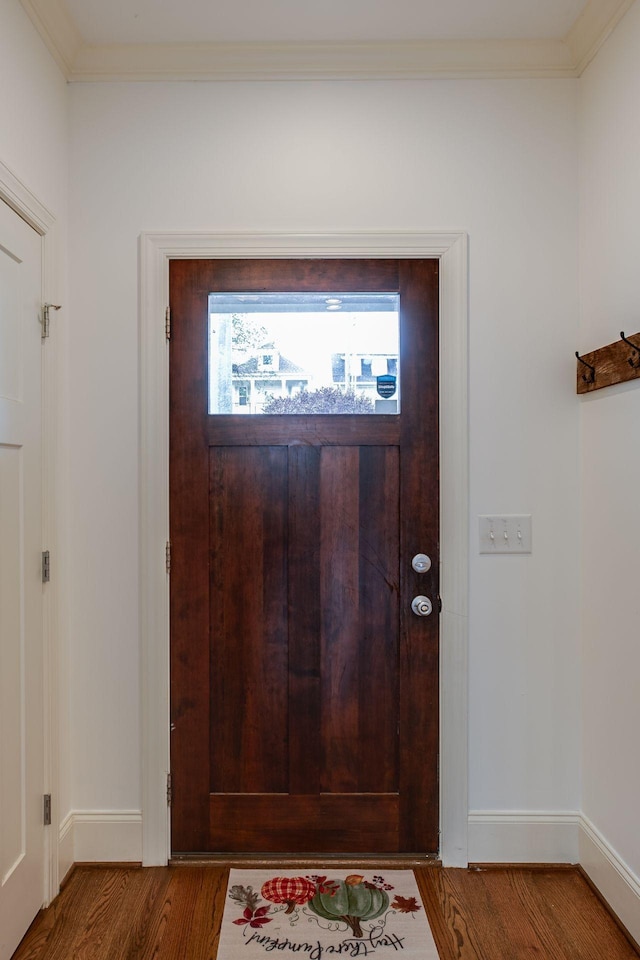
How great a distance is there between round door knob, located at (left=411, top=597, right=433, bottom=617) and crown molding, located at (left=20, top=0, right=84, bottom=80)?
2.13m

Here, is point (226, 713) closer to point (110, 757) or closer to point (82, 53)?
point (110, 757)

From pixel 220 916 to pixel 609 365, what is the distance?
6.63 feet

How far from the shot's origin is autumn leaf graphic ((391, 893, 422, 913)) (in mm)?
2006

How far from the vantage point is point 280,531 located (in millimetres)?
2283

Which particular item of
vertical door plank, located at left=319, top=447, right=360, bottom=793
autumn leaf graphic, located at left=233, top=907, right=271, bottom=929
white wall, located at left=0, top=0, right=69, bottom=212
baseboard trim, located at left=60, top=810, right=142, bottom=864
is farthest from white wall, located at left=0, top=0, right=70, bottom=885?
vertical door plank, located at left=319, top=447, right=360, bottom=793

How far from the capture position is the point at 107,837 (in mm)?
2260

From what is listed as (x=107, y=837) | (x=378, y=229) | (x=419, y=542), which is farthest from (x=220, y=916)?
(x=378, y=229)

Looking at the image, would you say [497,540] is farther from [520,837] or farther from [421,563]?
[520,837]

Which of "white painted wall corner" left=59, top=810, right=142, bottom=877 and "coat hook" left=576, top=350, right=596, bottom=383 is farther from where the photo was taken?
"white painted wall corner" left=59, top=810, right=142, bottom=877

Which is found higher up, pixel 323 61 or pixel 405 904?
pixel 323 61

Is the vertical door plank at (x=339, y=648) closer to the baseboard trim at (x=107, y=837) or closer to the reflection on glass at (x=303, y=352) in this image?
the reflection on glass at (x=303, y=352)

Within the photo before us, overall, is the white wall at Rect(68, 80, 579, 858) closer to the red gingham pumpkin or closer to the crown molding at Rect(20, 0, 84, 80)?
the crown molding at Rect(20, 0, 84, 80)

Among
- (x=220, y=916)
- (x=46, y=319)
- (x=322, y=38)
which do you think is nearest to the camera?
(x=220, y=916)

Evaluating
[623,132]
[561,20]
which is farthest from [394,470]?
[561,20]
